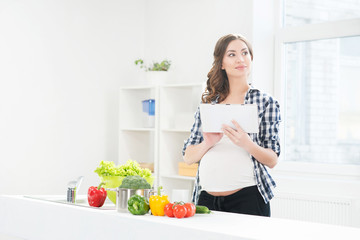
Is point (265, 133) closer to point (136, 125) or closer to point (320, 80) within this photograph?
point (320, 80)

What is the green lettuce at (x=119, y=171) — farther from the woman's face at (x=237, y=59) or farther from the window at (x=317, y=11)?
the window at (x=317, y=11)

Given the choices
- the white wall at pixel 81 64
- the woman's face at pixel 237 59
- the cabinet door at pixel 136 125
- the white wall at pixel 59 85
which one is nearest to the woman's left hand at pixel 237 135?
the woman's face at pixel 237 59

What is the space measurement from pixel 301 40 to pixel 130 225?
2.64m

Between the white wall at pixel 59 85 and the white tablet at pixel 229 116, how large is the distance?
94.7 inches

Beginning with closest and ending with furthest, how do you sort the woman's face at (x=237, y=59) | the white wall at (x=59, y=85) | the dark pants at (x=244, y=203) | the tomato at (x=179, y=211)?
the tomato at (x=179, y=211) < the dark pants at (x=244, y=203) < the woman's face at (x=237, y=59) < the white wall at (x=59, y=85)

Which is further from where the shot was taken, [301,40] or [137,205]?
[301,40]

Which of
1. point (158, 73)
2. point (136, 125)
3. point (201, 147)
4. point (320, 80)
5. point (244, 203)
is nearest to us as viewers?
point (244, 203)

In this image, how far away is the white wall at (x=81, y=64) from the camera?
13.9ft

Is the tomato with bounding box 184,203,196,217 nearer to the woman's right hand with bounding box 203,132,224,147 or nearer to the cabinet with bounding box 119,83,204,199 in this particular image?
the woman's right hand with bounding box 203,132,224,147

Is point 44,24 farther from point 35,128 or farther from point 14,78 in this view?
point 35,128

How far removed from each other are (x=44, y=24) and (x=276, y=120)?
8.88ft

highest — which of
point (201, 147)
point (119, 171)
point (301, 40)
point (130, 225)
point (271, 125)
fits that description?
point (301, 40)

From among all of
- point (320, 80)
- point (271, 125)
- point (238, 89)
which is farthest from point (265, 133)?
point (320, 80)

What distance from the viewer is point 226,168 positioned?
2.38m
